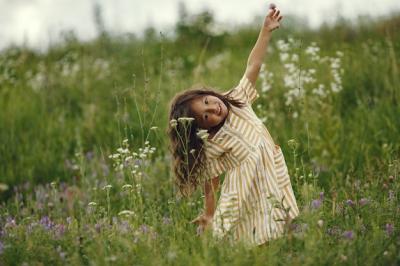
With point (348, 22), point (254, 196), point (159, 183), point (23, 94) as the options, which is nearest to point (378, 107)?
point (159, 183)

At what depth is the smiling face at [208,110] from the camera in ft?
11.9

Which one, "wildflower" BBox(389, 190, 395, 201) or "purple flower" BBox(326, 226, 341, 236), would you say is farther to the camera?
"wildflower" BBox(389, 190, 395, 201)

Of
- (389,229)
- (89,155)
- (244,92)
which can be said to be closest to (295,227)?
(389,229)

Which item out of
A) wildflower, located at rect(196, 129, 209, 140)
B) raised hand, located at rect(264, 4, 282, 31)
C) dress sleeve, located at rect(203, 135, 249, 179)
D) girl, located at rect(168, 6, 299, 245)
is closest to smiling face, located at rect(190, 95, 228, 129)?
girl, located at rect(168, 6, 299, 245)

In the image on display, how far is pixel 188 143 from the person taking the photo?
3742 millimetres

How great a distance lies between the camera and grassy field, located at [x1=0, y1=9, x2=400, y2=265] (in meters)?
3.19

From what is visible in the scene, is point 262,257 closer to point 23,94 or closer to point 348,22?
point 23,94

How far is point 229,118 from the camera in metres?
3.78

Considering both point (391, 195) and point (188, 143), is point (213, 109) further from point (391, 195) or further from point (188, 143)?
point (391, 195)

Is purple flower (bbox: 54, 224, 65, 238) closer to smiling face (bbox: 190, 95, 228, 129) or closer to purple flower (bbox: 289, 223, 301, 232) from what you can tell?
smiling face (bbox: 190, 95, 228, 129)

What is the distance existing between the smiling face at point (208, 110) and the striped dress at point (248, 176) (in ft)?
0.30

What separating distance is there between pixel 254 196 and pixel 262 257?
2.48ft

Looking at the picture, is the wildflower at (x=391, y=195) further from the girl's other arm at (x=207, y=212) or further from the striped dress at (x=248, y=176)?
the girl's other arm at (x=207, y=212)

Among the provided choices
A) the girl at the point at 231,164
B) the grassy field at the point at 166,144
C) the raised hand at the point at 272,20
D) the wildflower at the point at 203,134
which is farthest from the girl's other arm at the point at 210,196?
the raised hand at the point at 272,20
